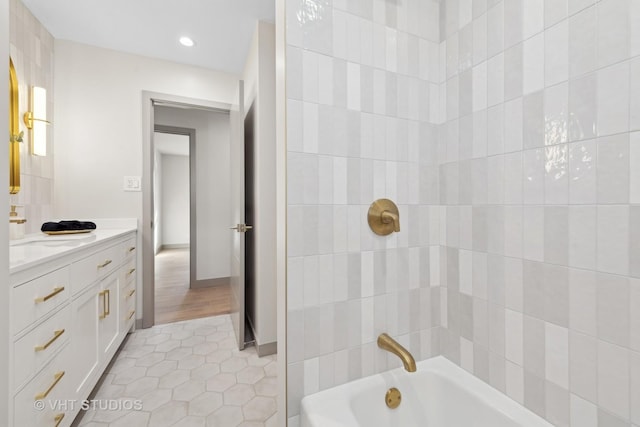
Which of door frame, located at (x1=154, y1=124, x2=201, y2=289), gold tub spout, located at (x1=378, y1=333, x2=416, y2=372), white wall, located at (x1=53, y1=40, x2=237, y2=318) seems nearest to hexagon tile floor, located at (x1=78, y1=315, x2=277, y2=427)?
white wall, located at (x1=53, y1=40, x2=237, y2=318)

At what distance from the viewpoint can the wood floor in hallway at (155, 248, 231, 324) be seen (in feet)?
9.14

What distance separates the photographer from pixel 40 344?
39.4 inches

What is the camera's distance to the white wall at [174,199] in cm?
676

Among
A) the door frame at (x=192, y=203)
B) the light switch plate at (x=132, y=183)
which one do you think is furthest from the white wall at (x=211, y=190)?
the light switch plate at (x=132, y=183)

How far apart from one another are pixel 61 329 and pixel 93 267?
0.42 meters

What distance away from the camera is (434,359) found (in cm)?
117

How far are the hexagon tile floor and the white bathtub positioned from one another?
0.70 meters

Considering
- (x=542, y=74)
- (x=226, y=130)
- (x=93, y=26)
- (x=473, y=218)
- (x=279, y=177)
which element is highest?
(x=93, y=26)

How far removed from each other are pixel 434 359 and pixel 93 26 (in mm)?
3269

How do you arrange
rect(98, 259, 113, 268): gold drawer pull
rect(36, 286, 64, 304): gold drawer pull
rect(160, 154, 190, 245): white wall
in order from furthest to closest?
rect(160, 154, 190, 245): white wall → rect(98, 259, 113, 268): gold drawer pull → rect(36, 286, 64, 304): gold drawer pull

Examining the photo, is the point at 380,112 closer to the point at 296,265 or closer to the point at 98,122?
the point at 296,265

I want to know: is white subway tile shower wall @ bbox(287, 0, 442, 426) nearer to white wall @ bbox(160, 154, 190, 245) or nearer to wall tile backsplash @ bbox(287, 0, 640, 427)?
wall tile backsplash @ bbox(287, 0, 640, 427)

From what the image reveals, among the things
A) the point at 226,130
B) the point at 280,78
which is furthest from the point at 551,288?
the point at 226,130

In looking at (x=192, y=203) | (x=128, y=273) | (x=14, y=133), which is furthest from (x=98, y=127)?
(x=192, y=203)
